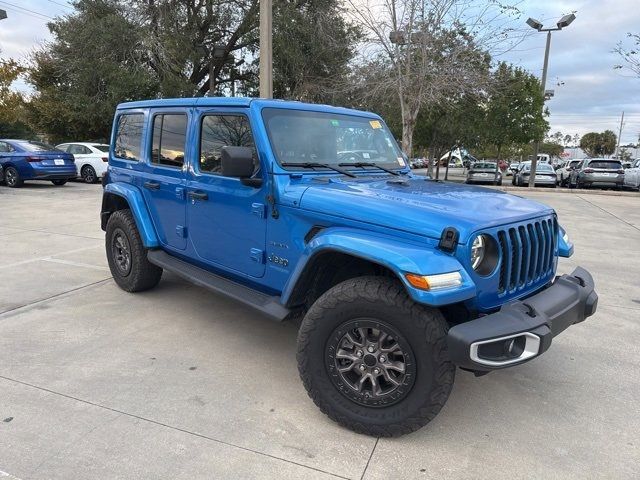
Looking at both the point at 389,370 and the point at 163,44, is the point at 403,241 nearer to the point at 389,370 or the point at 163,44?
the point at 389,370

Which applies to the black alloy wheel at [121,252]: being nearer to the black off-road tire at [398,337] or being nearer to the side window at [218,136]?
the side window at [218,136]

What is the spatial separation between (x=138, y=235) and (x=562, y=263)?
5.65 metres

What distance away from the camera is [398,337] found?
8.27 ft

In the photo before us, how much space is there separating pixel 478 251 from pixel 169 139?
9.71 ft

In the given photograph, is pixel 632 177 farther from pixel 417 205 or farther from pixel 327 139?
pixel 417 205

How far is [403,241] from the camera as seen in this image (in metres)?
2.58

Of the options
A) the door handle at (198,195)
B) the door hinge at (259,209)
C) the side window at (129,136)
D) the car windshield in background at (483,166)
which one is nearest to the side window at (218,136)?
the door handle at (198,195)

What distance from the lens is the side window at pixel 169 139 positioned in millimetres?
4125

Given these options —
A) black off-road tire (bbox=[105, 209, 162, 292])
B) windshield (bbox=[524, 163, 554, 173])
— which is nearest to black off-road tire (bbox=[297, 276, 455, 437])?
black off-road tire (bbox=[105, 209, 162, 292])

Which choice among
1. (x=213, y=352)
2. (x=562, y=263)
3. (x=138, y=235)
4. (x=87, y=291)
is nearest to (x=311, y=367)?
(x=213, y=352)

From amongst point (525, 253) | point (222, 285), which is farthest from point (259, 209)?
point (525, 253)

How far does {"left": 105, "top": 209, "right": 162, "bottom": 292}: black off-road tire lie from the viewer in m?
4.78

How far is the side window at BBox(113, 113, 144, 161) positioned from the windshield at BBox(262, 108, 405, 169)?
1861 mm

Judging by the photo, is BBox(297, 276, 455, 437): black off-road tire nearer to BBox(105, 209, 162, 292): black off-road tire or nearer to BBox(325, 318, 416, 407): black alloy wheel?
BBox(325, 318, 416, 407): black alloy wheel
